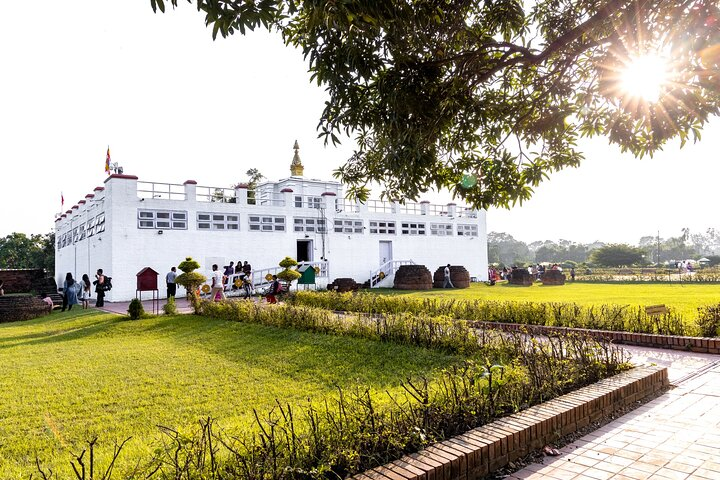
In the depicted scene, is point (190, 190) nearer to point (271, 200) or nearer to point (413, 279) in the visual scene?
point (271, 200)

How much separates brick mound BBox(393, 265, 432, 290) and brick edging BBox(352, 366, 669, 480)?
69.3ft

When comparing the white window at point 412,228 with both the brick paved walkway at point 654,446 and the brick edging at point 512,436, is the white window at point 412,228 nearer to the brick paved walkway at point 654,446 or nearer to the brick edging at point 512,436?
the brick paved walkway at point 654,446

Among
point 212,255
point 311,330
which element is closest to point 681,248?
point 212,255

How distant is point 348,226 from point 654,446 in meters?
25.5

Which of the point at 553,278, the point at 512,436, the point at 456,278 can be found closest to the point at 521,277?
the point at 553,278

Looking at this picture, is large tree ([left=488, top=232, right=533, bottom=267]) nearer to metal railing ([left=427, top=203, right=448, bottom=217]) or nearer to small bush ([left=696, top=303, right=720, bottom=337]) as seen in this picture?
metal railing ([left=427, top=203, right=448, bottom=217])

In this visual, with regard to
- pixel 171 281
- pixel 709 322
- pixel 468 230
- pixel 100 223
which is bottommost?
pixel 709 322

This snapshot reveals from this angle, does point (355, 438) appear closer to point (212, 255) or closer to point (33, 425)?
point (33, 425)

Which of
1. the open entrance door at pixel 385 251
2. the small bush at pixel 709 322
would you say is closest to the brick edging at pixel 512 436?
the small bush at pixel 709 322

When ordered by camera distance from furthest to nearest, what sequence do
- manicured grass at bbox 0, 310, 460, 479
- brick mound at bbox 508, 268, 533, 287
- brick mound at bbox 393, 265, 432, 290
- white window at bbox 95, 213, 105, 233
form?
1. brick mound at bbox 508, 268, 533, 287
2. brick mound at bbox 393, 265, 432, 290
3. white window at bbox 95, 213, 105, 233
4. manicured grass at bbox 0, 310, 460, 479

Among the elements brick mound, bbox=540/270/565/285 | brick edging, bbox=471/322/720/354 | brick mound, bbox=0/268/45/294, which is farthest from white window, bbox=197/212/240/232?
brick edging, bbox=471/322/720/354

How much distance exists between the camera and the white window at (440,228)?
32.8 meters

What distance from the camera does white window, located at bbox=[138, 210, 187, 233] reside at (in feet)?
73.4

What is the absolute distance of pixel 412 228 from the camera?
31781mm
